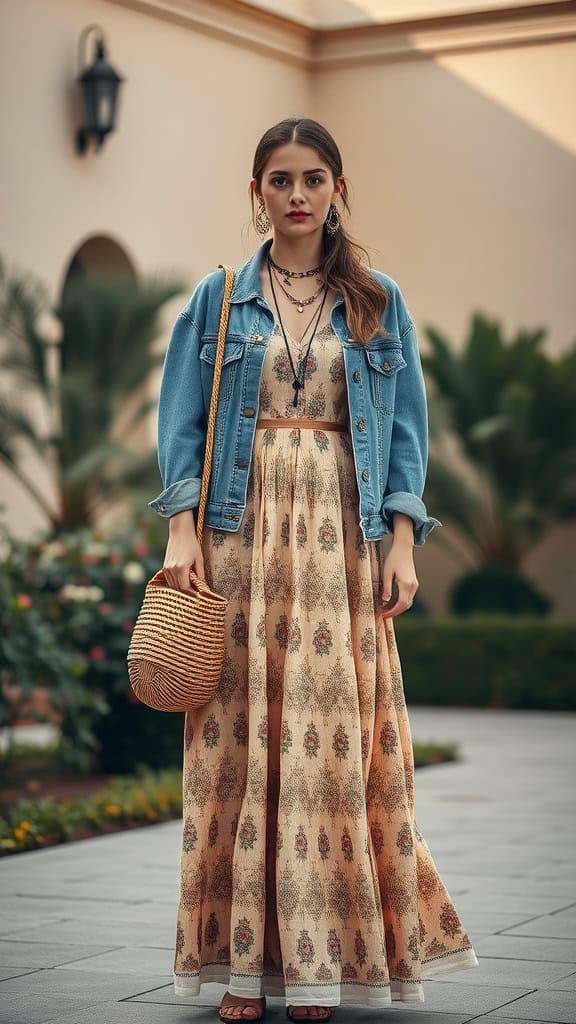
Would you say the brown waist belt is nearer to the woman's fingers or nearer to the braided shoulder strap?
Result: the braided shoulder strap

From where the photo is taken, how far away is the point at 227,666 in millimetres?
3662

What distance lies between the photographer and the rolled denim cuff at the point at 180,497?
3662mm

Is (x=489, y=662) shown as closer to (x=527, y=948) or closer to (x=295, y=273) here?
(x=527, y=948)

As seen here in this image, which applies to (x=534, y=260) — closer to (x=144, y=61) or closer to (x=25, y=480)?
(x=144, y=61)

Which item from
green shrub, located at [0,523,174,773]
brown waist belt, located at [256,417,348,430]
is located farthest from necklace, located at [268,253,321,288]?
green shrub, located at [0,523,174,773]

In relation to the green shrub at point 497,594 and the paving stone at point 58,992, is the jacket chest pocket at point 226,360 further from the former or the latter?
the green shrub at point 497,594

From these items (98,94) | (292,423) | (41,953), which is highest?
(98,94)

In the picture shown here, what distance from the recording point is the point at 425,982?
400cm

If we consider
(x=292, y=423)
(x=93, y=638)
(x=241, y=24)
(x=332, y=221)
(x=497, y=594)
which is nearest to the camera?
(x=292, y=423)

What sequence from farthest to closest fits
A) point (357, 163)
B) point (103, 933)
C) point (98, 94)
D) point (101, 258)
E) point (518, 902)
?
point (357, 163) → point (101, 258) → point (98, 94) → point (518, 902) → point (103, 933)

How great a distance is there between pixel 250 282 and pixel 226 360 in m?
0.20

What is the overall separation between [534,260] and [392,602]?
1085 centimetres

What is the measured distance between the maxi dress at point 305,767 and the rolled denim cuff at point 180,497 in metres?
0.09

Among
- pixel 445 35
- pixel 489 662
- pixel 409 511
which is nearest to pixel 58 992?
pixel 409 511
